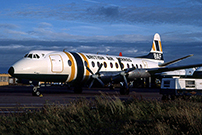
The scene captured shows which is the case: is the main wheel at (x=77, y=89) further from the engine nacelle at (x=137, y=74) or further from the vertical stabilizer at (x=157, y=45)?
Result: the vertical stabilizer at (x=157, y=45)

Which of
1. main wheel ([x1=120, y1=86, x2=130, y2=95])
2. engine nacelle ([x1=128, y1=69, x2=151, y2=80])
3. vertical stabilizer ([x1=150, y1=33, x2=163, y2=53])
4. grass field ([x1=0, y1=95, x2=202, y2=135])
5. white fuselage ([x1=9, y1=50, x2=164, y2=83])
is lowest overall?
main wheel ([x1=120, y1=86, x2=130, y2=95])

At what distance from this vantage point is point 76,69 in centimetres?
2714

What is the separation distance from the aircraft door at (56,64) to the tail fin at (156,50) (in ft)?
57.8

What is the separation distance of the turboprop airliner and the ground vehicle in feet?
32.7

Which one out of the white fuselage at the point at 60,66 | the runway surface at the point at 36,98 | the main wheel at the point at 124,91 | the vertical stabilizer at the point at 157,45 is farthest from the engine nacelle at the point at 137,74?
the vertical stabilizer at the point at 157,45

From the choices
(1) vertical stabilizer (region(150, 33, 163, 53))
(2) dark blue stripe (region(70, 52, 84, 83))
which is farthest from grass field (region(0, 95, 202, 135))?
(1) vertical stabilizer (region(150, 33, 163, 53))

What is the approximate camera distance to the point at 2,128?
8602 millimetres

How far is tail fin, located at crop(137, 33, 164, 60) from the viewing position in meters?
40.6

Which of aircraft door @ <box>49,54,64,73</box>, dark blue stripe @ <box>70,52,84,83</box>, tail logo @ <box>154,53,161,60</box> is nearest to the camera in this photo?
aircraft door @ <box>49,54,64,73</box>

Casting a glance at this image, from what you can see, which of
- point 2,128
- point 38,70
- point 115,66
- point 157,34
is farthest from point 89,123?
point 157,34

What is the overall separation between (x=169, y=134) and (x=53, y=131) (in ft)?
11.3

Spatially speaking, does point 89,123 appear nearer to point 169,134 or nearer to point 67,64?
point 169,134

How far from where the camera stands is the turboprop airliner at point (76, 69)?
2423cm

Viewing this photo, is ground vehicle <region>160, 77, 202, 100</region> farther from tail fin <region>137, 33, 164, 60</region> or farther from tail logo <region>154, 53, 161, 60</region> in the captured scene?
tail logo <region>154, 53, 161, 60</region>
